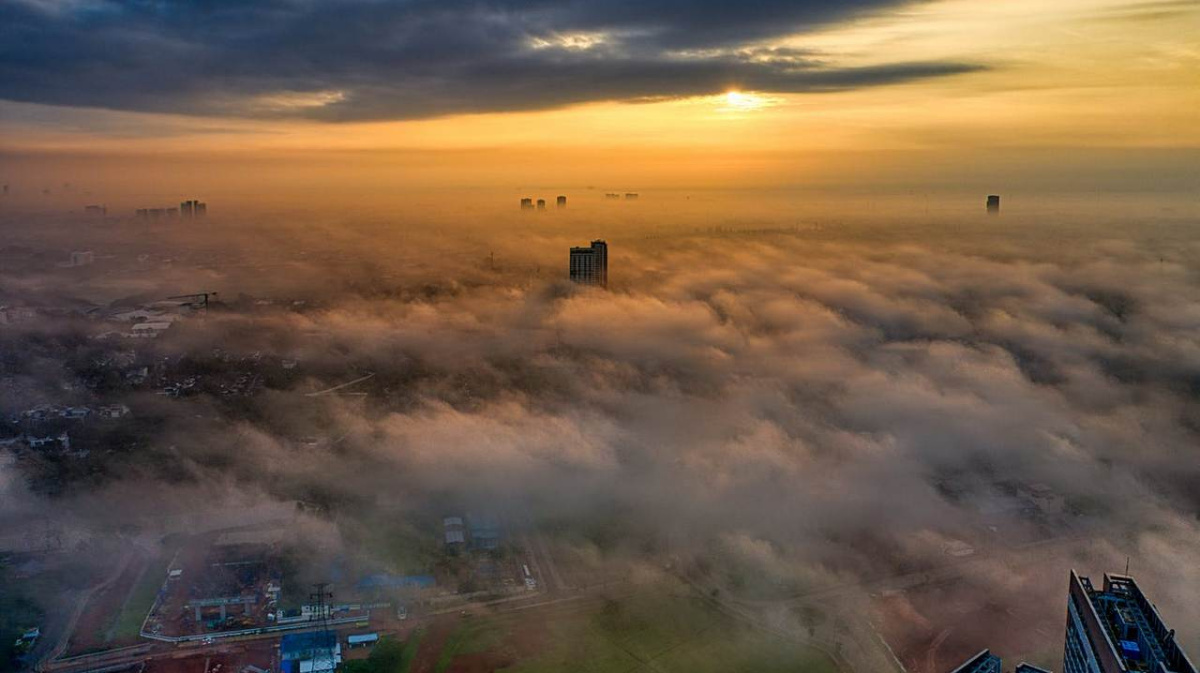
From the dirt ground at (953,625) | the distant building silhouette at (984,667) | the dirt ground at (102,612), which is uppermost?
the distant building silhouette at (984,667)

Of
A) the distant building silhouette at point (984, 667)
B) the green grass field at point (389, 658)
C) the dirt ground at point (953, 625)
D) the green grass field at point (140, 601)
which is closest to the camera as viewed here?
the distant building silhouette at point (984, 667)

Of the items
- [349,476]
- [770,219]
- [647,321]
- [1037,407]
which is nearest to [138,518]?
[349,476]

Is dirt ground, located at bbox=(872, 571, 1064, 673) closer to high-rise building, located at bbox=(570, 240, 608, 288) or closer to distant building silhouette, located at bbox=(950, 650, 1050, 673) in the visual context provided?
distant building silhouette, located at bbox=(950, 650, 1050, 673)

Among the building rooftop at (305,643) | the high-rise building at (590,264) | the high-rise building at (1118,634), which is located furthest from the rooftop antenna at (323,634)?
the high-rise building at (590,264)

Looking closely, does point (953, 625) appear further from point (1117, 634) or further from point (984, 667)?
point (1117, 634)

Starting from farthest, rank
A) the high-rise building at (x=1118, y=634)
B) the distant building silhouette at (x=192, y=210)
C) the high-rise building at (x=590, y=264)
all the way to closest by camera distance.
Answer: the distant building silhouette at (x=192, y=210) < the high-rise building at (x=590, y=264) < the high-rise building at (x=1118, y=634)

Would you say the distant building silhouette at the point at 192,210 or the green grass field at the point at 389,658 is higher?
the distant building silhouette at the point at 192,210

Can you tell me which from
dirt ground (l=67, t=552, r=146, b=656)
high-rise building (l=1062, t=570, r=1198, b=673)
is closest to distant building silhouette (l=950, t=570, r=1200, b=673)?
high-rise building (l=1062, t=570, r=1198, b=673)

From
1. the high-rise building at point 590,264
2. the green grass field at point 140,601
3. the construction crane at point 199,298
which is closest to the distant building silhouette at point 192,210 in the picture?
the construction crane at point 199,298

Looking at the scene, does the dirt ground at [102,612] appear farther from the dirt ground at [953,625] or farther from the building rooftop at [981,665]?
the building rooftop at [981,665]

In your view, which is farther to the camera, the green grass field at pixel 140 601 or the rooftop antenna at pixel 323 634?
the green grass field at pixel 140 601
